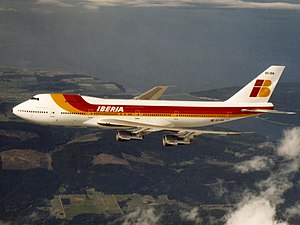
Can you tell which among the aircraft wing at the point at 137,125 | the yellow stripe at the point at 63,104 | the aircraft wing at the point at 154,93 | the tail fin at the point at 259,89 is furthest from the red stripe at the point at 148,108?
the aircraft wing at the point at 154,93

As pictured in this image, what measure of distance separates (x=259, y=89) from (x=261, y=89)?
0.52 m

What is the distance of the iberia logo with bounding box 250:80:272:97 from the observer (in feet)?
367

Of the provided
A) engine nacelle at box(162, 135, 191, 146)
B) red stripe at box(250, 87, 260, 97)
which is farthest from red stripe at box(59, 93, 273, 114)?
red stripe at box(250, 87, 260, 97)

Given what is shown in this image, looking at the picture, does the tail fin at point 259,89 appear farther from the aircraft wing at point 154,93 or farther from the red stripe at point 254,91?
the aircraft wing at point 154,93

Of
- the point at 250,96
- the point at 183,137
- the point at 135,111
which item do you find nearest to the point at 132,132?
the point at 135,111

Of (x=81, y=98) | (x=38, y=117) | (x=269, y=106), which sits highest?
(x=269, y=106)

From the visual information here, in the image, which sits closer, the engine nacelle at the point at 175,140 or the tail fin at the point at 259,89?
the engine nacelle at the point at 175,140

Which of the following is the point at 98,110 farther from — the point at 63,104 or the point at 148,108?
the point at 148,108

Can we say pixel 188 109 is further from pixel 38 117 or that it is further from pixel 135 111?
pixel 38 117

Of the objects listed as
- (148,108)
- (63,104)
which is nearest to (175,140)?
(148,108)

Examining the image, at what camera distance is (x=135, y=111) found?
101 m

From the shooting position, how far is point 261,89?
11225cm

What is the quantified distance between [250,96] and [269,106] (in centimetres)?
506

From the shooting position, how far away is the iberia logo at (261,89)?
111938mm
